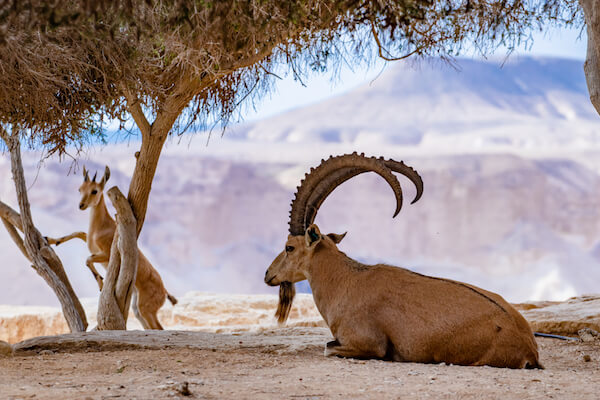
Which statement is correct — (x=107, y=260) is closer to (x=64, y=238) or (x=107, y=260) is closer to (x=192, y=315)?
(x=64, y=238)

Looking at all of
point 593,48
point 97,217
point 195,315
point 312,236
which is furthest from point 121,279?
point 593,48

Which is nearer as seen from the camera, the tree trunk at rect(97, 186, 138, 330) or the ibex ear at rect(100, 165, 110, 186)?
the tree trunk at rect(97, 186, 138, 330)

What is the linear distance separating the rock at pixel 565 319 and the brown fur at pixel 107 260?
4642mm

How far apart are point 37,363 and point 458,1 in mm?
4687

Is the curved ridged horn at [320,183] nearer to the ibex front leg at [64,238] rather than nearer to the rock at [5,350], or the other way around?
the rock at [5,350]

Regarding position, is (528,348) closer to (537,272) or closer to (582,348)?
(582,348)

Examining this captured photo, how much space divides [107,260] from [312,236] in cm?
469

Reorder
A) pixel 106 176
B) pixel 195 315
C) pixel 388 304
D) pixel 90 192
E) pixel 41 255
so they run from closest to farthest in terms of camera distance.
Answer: pixel 388 304 → pixel 41 255 → pixel 106 176 → pixel 90 192 → pixel 195 315

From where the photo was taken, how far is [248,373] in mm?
4188

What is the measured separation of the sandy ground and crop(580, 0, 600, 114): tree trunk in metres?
1.87

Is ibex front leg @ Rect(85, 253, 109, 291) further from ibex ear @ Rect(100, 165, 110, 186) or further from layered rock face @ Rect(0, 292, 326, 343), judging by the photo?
layered rock face @ Rect(0, 292, 326, 343)

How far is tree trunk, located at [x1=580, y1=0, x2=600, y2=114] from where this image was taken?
4.72 meters

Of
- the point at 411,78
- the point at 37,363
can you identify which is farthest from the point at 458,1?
the point at 411,78

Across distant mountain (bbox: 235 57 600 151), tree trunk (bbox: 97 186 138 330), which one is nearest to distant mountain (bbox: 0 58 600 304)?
distant mountain (bbox: 235 57 600 151)
